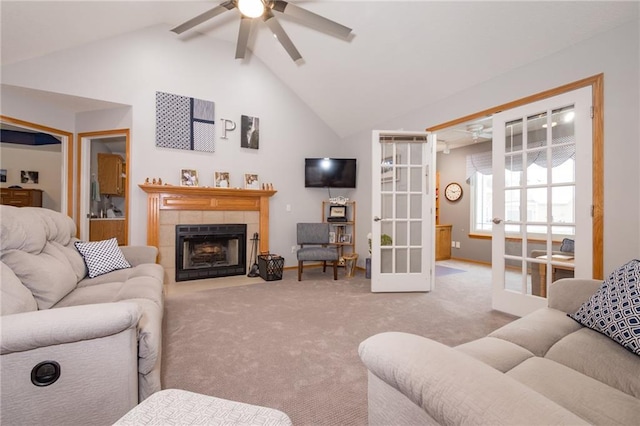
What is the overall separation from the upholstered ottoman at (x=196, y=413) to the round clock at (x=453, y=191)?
266 inches

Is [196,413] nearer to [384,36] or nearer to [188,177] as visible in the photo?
[384,36]

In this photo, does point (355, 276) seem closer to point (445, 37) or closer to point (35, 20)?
point (445, 37)

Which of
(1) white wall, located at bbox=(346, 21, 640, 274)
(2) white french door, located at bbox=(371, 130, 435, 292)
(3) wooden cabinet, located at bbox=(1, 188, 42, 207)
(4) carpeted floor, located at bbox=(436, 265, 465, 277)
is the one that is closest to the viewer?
(1) white wall, located at bbox=(346, 21, 640, 274)

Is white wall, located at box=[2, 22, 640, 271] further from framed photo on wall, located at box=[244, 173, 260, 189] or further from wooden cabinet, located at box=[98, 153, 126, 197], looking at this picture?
wooden cabinet, located at box=[98, 153, 126, 197]

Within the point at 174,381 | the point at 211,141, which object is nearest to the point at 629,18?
the point at 174,381

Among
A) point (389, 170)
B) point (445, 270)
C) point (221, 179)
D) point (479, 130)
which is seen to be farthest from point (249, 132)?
point (445, 270)

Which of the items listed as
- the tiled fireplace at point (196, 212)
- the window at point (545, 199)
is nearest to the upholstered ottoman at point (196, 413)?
the window at point (545, 199)

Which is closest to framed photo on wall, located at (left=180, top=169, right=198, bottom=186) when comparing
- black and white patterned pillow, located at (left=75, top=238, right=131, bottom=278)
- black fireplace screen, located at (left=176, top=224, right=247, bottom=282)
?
black fireplace screen, located at (left=176, top=224, right=247, bottom=282)

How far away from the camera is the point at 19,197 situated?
5.68 m

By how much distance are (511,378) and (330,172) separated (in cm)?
455

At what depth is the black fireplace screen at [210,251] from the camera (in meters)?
4.21

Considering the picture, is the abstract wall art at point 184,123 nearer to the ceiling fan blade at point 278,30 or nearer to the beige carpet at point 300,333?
the ceiling fan blade at point 278,30

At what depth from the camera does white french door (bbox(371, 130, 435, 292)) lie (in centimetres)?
374

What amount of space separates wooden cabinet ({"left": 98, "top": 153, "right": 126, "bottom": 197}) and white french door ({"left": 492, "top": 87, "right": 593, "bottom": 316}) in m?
5.65
